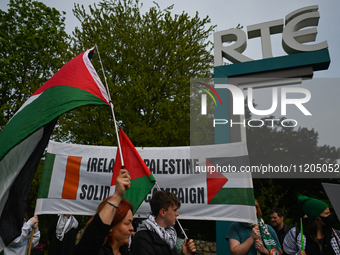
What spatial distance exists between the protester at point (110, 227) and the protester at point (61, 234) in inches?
156

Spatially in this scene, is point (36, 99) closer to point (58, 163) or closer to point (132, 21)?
point (58, 163)

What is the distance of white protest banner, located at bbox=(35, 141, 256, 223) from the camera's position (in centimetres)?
470

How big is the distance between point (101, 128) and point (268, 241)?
663 centimetres

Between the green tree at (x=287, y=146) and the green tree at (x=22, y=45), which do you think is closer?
the green tree at (x=22, y=45)

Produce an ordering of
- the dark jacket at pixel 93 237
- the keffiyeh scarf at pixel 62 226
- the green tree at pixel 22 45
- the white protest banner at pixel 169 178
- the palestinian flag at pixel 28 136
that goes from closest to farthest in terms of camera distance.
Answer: the dark jacket at pixel 93 237 → the palestinian flag at pixel 28 136 → the white protest banner at pixel 169 178 → the keffiyeh scarf at pixel 62 226 → the green tree at pixel 22 45

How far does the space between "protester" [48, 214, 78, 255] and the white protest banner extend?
0.91 metres

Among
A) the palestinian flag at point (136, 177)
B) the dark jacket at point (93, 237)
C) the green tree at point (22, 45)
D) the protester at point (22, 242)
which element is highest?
the green tree at point (22, 45)

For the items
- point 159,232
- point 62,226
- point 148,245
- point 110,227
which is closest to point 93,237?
point 110,227

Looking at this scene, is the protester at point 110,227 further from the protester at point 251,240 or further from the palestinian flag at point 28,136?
the protester at point 251,240

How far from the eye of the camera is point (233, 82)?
6188 millimetres

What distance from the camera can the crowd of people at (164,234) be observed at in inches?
74.5

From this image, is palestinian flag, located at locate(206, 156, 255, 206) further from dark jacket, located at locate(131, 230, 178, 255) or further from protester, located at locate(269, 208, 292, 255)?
dark jacket, located at locate(131, 230, 178, 255)

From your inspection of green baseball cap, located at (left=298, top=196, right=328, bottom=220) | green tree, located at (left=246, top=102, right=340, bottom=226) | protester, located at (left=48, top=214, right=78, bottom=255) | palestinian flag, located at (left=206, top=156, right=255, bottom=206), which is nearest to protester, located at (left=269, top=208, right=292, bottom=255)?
palestinian flag, located at (left=206, top=156, right=255, bottom=206)

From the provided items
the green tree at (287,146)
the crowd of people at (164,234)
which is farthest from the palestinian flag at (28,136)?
the green tree at (287,146)
